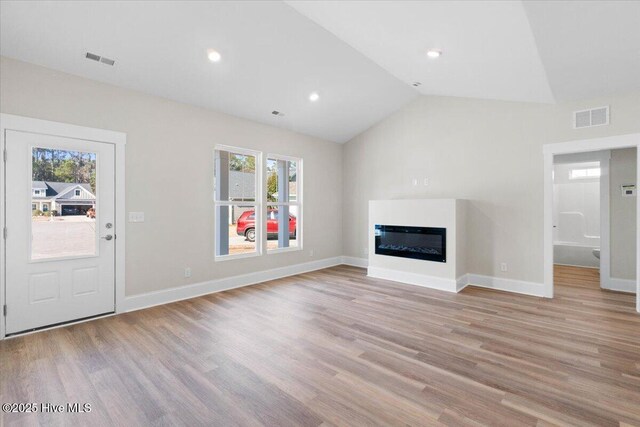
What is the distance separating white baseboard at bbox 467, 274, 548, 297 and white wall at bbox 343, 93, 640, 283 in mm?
72

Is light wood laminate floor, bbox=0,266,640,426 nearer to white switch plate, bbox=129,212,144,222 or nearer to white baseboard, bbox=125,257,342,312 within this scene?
white baseboard, bbox=125,257,342,312

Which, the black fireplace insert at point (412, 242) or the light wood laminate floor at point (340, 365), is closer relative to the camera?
the light wood laminate floor at point (340, 365)

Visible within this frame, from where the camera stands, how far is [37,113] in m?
3.17

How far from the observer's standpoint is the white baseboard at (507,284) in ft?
14.4

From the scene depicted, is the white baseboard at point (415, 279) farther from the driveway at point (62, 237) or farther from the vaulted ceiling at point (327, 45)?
the driveway at point (62, 237)

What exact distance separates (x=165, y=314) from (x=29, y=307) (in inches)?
49.9

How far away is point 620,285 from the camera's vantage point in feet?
14.8

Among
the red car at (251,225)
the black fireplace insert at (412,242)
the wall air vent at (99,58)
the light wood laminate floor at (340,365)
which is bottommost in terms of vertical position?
the light wood laminate floor at (340,365)

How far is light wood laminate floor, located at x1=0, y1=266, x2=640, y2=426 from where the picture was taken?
1898 mm

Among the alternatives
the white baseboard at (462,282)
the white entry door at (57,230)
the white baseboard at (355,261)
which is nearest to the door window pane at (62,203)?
the white entry door at (57,230)

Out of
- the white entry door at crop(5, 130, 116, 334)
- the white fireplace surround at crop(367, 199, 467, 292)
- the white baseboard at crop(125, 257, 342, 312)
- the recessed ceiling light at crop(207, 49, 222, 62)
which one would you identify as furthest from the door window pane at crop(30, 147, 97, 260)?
the white fireplace surround at crop(367, 199, 467, 292)

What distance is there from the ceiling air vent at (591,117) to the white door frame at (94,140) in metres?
5.81

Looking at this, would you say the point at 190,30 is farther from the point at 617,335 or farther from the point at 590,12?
the point at 617,335

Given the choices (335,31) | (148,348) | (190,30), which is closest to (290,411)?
(148,348)
